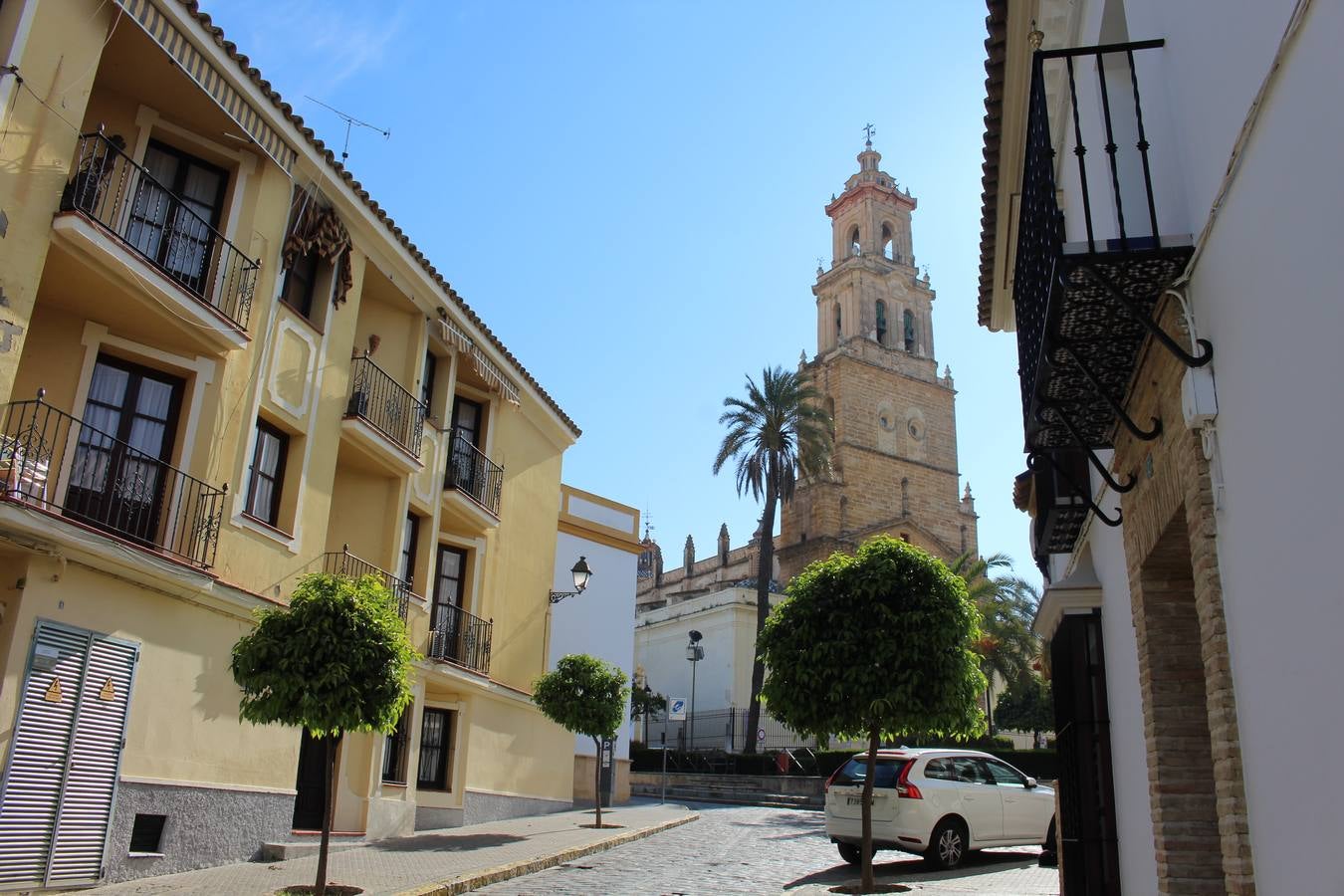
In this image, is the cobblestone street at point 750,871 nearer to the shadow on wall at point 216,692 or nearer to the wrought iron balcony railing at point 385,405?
the shadow on wall at point 216,692

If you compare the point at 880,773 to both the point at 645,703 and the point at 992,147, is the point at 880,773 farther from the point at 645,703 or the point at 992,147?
the point at 645,703

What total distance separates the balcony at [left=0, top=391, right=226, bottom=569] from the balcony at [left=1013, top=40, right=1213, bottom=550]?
28.3ft

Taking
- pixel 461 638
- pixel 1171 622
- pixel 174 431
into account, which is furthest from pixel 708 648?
pixel 1171 622

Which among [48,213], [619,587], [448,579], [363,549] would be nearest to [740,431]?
[619,587]

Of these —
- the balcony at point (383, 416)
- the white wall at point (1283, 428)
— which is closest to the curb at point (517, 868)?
the balcony at point (383, 416)

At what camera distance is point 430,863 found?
13.0 metres

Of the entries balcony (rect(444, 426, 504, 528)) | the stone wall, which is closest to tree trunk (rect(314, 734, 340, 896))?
the stone wall

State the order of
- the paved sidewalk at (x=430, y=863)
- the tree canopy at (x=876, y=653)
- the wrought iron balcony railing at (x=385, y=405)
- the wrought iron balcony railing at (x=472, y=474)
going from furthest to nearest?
the wrought iron balcony railing at (x=472, y=474) → the wrought iron balcony railing at (x=385, y=405) → the tree canopy at (x=876, y=653) → the paved sidewalk at (x=430, y=863)

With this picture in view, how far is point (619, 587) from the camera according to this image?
28500 millimetres

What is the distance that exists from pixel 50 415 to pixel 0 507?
86.7 inches

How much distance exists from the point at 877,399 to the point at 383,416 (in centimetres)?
4871

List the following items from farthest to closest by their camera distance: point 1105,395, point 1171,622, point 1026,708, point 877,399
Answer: point 877,399, point 1026,708, point 1171,622, point 1105,395

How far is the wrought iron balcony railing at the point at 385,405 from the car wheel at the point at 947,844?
31.6ft

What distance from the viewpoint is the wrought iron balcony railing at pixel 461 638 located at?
19.1 metres
